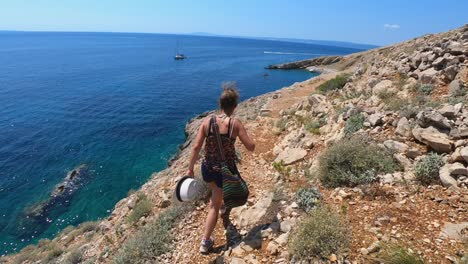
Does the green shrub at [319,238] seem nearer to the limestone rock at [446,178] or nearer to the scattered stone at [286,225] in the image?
the scattered stone at [286,225]

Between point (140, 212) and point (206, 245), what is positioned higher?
point (206, 245)

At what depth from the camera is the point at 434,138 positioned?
22.6ft

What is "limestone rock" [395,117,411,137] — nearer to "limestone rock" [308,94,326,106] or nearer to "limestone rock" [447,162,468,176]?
"limestone rock" [447,162,468,176]

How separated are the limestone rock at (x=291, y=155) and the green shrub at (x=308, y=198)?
2809mm

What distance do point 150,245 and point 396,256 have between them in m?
5.19

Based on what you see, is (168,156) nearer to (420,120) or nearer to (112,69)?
(420,120)

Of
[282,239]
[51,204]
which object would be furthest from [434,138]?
[51,204]

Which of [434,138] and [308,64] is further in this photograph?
[308,64]

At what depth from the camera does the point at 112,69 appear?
233 feet

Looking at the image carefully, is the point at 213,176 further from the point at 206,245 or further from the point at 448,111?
the point at 448,111

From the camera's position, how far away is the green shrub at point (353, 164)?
686cm

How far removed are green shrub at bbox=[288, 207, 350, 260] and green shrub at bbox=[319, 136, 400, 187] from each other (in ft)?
6.09

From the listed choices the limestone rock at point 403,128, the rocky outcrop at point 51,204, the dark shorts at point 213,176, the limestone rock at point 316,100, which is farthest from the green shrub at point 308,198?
the rocky outcrop at point 51,204

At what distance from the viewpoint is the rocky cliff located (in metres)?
4.95
